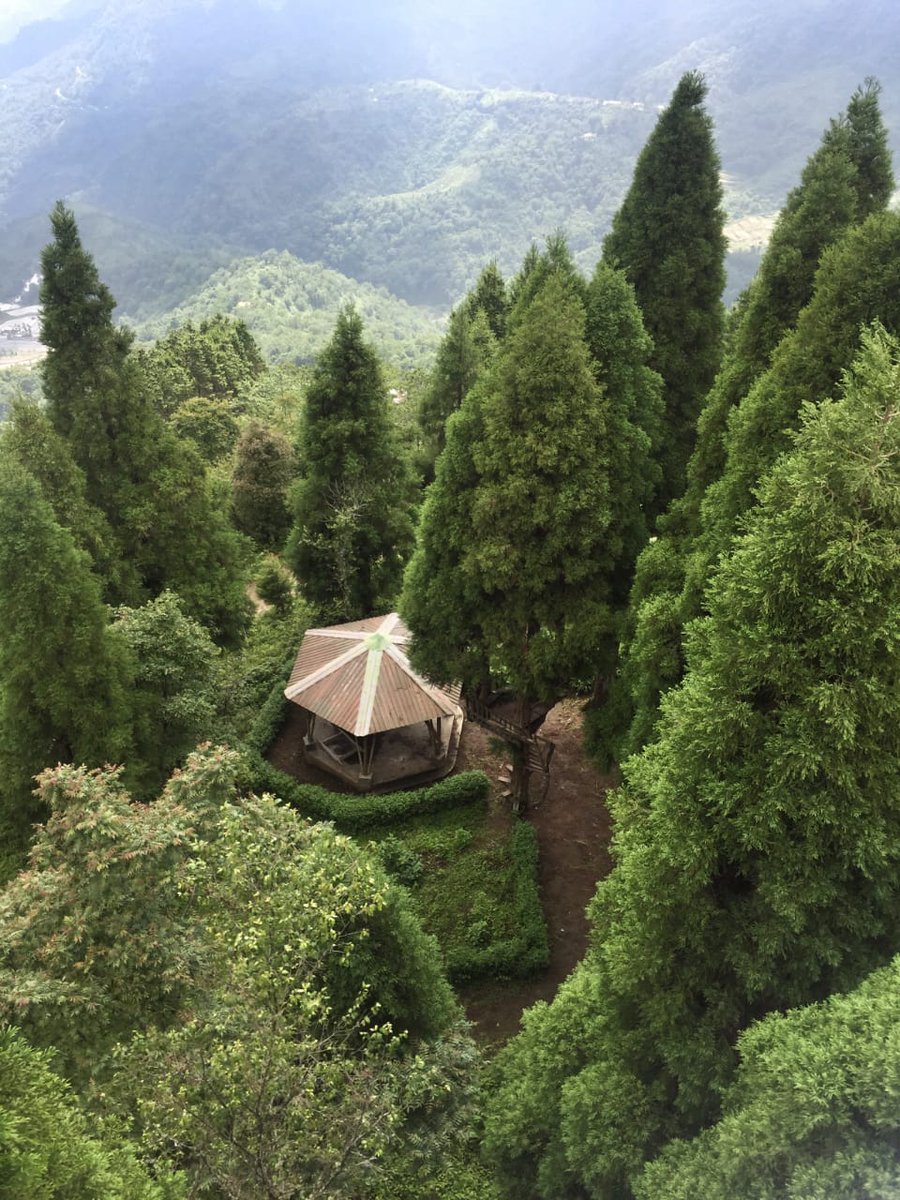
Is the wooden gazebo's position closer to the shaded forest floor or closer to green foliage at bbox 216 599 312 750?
the shaded forest floor

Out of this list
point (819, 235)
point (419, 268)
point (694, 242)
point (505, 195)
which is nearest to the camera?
point (819, 235)

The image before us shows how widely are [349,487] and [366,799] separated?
877 cm

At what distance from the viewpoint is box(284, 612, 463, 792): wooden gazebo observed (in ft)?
58.2

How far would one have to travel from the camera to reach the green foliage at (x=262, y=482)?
27.5m

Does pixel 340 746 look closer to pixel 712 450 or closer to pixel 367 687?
pixel 367 687

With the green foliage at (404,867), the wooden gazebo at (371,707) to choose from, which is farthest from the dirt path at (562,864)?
the green foliage at (404,867)

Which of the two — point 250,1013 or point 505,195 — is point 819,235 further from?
point 505,195

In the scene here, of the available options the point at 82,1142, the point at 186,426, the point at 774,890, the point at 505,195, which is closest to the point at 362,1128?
the point at 82,1142

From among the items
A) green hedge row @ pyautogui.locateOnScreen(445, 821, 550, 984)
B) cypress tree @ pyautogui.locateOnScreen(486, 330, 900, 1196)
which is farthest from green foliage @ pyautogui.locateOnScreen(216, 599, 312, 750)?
cypress tree @ pyautogui.locateOnScreen(486, 330, 900, 1196)

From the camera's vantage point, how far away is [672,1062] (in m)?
7.09

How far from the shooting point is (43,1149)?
476cm

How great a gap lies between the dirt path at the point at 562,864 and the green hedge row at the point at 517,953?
28 centimetres

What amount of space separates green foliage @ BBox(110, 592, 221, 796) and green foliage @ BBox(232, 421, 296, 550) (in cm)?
1386

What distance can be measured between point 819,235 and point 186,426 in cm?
3250
